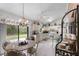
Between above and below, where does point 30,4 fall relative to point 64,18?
above

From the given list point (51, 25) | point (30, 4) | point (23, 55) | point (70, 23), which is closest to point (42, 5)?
point (30, 4)

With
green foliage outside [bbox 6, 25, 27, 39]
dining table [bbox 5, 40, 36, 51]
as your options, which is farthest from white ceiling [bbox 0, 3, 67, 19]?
dining table [bbox 5, 40, 36, 51]

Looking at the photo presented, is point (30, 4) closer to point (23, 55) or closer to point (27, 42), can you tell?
point (27, 42)

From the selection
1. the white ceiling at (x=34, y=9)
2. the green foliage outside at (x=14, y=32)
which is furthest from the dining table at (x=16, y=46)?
the white ceiling at (x=34, y=9)

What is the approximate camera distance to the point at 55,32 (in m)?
1.39

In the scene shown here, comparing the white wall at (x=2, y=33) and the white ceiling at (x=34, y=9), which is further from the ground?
the white ceiling at (x=34, y=9)

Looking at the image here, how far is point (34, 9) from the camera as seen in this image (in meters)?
1.39

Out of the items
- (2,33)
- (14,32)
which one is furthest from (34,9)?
(2,33)

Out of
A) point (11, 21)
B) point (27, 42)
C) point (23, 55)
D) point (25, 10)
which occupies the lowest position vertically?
point (23, 55)

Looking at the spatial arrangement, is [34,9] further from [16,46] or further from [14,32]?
[16,46]

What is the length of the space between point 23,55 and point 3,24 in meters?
0.40

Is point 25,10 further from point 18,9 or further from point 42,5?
point 42,5

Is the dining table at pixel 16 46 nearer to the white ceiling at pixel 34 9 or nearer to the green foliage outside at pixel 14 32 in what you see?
the green foliage outside at pixel 14 32

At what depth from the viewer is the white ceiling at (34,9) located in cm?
137
